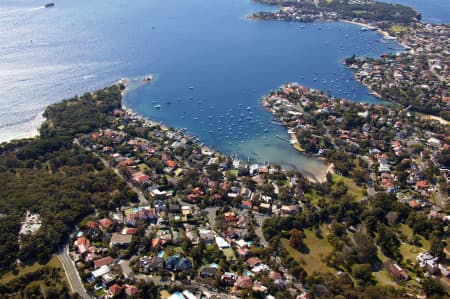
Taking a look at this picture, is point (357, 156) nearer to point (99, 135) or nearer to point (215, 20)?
point (99, 135)

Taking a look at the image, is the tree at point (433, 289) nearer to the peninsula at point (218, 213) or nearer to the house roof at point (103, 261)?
the peninsula at point (218, 213)

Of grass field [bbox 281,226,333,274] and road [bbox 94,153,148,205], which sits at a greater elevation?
road [bbox 94,153,148,205]

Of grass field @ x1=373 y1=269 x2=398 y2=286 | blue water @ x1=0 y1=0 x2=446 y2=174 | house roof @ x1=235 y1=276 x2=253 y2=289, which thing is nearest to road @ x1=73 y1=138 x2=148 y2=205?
blue water @ x1=0 y1=0 x2=446 y2=174

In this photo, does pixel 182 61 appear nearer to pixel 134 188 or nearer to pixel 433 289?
pixel 134 188

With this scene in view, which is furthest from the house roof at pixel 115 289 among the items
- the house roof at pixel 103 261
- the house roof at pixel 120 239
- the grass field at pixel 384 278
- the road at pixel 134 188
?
the grass field at pixel 384 278

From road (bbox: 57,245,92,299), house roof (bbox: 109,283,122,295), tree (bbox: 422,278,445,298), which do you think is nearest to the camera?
house roof (bbox: 109,283,122,295)

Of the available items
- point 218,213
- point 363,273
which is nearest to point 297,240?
point 363,273

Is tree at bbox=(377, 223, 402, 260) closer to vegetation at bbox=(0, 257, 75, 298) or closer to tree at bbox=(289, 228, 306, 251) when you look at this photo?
tree at bbox=(289, 228, 306, 251)
